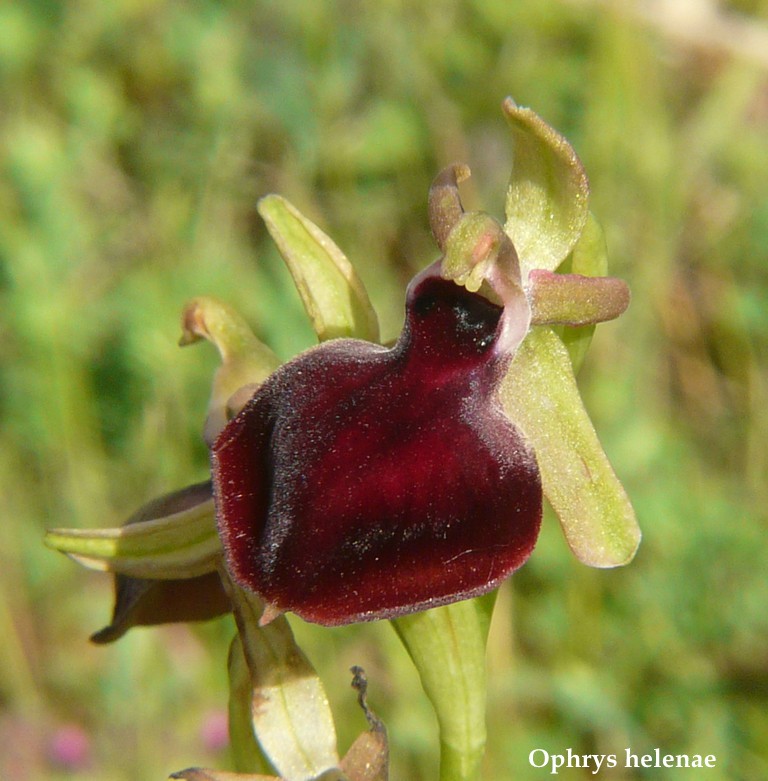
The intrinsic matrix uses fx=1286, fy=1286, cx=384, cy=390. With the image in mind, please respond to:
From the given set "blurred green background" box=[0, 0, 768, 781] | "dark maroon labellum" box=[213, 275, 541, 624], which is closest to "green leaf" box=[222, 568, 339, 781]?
"dark maroon labellum" box=[213, 275, 541, 624]

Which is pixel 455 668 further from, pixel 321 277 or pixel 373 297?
pixel 373 297

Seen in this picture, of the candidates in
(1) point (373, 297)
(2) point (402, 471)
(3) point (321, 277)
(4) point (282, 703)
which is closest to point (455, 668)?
(4) point (282, 703)

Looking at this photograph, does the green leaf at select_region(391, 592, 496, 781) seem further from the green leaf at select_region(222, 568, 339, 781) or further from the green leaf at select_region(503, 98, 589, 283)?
the green leaf at select_region(503, 98, 589, 283)

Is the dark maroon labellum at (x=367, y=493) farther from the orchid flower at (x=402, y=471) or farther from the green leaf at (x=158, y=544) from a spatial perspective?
the green leaf at (x=158, y=544)

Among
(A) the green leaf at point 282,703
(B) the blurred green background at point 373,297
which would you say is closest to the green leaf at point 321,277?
(A) the green leaf at point 282,703

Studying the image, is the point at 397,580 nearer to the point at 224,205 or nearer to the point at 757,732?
the point at 757,732
